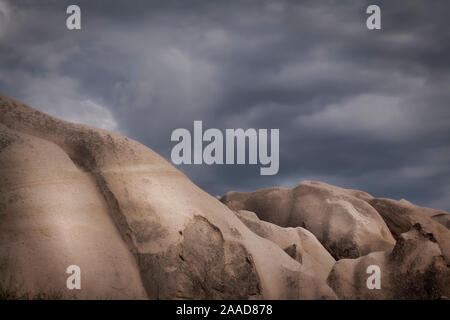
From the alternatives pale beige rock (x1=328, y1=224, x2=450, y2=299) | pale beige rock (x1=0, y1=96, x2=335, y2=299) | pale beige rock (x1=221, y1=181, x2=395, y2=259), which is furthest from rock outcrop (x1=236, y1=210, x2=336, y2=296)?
pale beige rock (x1=221, y1=181, x2=395, y2=259)

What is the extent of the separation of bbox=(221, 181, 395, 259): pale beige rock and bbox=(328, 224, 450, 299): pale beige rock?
7.11 m

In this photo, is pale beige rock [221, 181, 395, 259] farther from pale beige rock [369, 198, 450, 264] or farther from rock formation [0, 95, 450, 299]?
rock formation [0, 95, 450, 299]

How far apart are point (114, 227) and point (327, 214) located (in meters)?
13.5

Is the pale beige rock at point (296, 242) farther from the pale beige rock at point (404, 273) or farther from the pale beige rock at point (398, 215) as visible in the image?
the pale beige rock at point (398, 215)

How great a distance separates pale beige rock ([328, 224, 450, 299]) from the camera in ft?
34.9

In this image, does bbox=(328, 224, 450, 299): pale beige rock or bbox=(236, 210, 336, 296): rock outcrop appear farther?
bbox=(236, 210, 336, 296): rock outcrop

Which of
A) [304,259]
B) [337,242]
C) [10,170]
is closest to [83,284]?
[10,170]

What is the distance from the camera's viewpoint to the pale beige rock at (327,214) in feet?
62.6

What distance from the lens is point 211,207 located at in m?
10.6

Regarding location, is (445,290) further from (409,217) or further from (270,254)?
(409,217)

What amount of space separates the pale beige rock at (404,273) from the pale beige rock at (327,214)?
7.11 metres

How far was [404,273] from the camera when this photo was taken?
10977 mm

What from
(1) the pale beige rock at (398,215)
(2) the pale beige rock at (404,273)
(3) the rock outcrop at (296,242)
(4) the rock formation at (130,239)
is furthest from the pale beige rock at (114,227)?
(1) the pale beige rock at (398,215)
